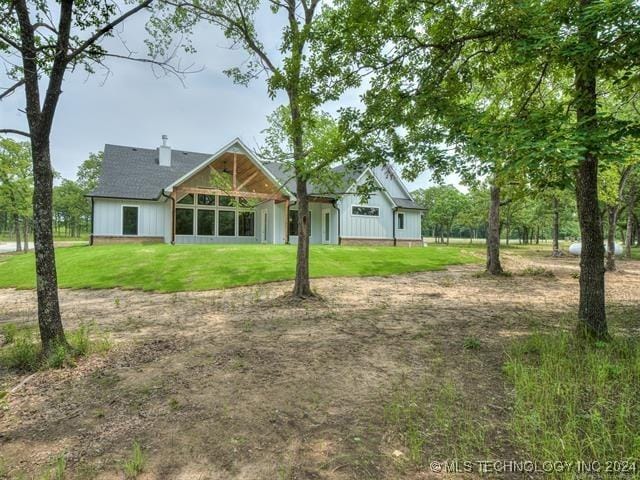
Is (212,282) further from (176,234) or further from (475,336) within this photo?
(176,234)

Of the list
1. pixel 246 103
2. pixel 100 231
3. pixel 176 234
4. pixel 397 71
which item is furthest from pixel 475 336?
pixel 100 231

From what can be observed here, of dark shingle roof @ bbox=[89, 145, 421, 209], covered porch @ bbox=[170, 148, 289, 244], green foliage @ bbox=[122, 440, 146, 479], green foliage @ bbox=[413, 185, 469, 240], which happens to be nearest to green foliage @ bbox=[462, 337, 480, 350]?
green foliage @ bbox=[122, 440, 146, 479]

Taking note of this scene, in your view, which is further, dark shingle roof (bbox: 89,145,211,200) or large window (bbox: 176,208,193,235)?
large window (bbox: 176,208,193,235)

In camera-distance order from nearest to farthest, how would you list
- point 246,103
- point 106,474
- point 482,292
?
point 106,474 < point 482,292 < point 246,103

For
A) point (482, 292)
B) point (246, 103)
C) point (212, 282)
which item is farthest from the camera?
point (246, 103)

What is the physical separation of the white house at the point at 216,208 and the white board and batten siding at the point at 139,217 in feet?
0.16

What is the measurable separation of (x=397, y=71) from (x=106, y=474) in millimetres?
6970

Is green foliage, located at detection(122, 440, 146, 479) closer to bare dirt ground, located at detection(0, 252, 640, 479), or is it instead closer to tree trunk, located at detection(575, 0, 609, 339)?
bare dirt ground, located at detection(0, 252, 640, 479)

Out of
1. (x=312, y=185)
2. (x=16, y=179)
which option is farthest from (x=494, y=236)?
(x=16, y=179)

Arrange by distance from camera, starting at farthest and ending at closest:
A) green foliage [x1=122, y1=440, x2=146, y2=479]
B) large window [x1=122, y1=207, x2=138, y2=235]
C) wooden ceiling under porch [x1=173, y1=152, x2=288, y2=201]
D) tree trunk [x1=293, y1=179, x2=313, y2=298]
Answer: large window [x1=122, y1=207, x2=138, y2=235]
wooden ceiling under porch [x1=173, y1=152, x2=288, y2=201]
tree trunk [x1=293, y1=179, x2=313, y2=298]
green foliage [x1=122, y1=440, x2=146, y2=479]

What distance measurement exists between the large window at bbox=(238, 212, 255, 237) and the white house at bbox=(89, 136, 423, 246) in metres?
0.07

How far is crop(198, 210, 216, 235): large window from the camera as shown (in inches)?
868

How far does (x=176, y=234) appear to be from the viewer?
21.2m

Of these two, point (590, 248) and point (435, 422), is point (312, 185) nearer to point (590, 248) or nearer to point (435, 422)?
point (590, 248)
